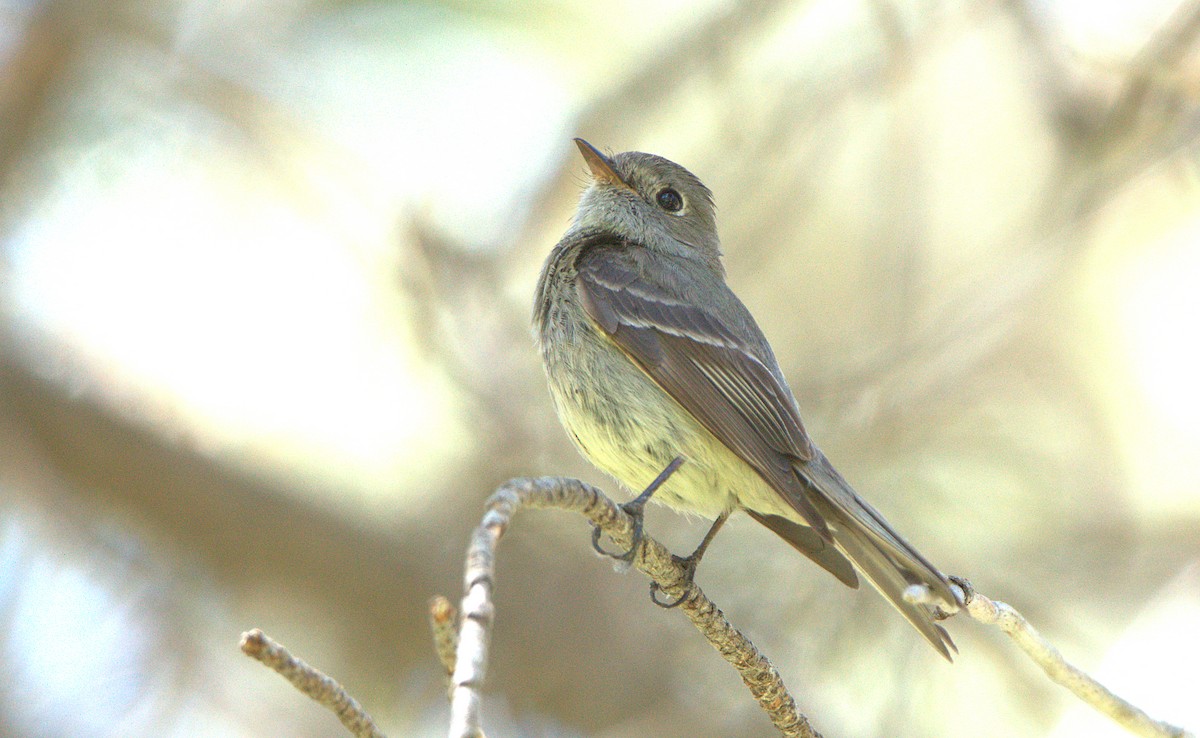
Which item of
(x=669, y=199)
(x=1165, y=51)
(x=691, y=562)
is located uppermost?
(x=1165, y=51)

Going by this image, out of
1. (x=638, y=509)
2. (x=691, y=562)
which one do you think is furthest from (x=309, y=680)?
(x=691, y=562)

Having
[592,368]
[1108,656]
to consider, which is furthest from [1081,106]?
[592,368]

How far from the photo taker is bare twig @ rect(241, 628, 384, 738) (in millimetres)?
1813

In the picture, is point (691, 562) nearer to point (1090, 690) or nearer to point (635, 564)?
point (635, 564)

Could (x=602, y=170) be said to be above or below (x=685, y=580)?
above

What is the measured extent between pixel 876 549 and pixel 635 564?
30.8 inches

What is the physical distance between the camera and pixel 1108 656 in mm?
4898

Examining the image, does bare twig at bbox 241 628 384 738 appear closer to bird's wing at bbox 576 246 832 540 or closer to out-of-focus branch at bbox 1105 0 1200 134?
bird's wing at bbox 576 246 832 540

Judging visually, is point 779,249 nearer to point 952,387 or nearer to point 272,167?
point 952,387

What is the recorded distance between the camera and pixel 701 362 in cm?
421

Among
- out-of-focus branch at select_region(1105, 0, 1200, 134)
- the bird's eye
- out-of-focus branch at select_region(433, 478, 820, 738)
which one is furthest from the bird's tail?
out-of-focus branch at select_region(1105, 0, 1200, 134)

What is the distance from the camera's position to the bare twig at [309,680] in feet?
5.95

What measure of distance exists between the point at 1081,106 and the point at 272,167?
4664mm

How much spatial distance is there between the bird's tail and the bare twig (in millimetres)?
1649
